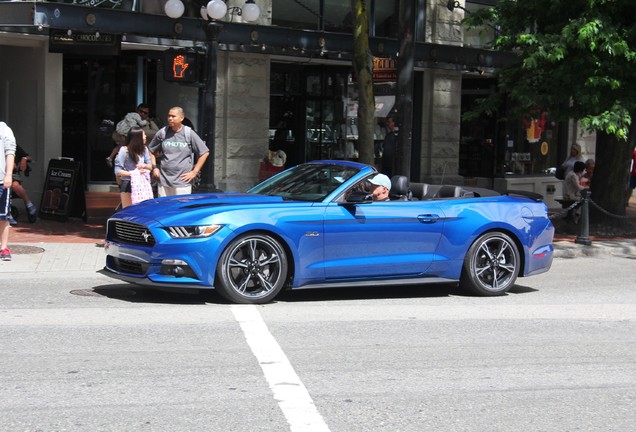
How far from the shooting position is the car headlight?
29.3 ft

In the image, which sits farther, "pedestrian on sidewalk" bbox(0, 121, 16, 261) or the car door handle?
"pedestrian on sidewalk" bbox(0, 121, 16, 261)

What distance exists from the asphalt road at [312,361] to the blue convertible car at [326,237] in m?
0.33

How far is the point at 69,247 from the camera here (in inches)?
534

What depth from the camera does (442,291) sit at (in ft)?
36.1

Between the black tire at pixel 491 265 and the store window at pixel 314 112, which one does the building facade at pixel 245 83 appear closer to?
the store window at pixel 314 112

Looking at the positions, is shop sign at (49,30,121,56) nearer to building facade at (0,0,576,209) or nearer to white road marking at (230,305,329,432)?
building facade at (0,0,576,209)

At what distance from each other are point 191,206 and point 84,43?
8.07m

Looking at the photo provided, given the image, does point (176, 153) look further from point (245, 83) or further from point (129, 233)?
point (245, 83)

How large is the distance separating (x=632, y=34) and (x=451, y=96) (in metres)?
6.89

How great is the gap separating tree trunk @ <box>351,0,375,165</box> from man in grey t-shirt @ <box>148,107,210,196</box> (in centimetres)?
388

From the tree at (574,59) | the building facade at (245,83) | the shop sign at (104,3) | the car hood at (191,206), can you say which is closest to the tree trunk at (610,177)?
the tree at (574,59)

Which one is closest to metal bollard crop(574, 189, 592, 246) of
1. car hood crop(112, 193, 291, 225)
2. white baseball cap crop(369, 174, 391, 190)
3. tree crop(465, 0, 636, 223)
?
tree crop(465, 0, 636, 223)

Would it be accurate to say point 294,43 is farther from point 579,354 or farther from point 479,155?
point 579,354

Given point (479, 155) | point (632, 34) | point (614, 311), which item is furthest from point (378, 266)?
point (479, 155)
